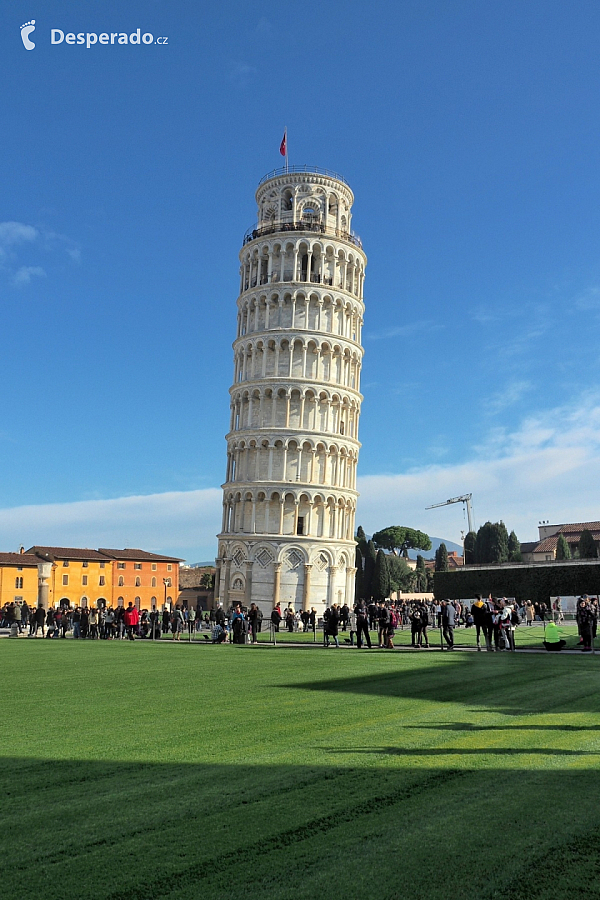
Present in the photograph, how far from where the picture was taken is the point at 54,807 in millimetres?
6961

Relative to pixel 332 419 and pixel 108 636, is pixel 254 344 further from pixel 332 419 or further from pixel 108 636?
pixel 108 636

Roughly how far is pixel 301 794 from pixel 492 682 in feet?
32.1

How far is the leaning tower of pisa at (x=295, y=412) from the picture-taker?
67.8 metres

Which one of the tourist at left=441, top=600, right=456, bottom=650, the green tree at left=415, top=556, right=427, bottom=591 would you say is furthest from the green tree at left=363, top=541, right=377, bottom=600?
the tourist at left=441, top=600, right=456, bottom=650

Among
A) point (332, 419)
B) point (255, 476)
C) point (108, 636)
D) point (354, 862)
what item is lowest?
point (108, 636)

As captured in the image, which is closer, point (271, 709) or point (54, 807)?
point (54, 807)

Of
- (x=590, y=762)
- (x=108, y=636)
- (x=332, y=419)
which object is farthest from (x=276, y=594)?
(x=590, y=762)

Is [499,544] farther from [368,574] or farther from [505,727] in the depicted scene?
[505,727]

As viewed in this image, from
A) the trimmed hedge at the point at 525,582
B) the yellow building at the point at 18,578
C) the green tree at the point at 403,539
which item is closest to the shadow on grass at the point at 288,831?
the trimmed hedge at the point at 525,582

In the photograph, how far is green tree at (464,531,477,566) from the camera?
130 metres

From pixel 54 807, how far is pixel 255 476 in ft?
204

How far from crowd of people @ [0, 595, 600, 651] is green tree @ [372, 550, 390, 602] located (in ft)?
192

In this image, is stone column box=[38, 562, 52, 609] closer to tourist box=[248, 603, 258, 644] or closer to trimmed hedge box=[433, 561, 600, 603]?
trimmed hedge box=[433, 561, 600, 603]

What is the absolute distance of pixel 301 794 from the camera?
23.9ft
